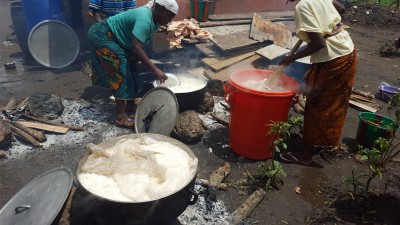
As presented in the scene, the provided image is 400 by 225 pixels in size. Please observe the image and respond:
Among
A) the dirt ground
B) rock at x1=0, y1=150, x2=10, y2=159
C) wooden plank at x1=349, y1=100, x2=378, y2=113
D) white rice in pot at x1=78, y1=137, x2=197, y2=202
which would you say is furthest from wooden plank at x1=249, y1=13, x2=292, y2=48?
rock at x1=0, y1=150, x2=10, y2=159

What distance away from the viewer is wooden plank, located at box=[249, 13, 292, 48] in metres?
7.45

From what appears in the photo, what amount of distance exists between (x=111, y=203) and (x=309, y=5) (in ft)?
9.81

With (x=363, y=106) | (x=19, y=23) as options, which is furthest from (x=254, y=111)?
(x=19, y=23)

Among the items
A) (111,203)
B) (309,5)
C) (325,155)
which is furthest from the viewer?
(325,155)

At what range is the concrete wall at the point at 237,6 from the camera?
8.02 m

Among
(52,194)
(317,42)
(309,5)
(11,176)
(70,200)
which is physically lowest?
(11,176)

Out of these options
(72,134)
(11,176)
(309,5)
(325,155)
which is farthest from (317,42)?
(11,176)

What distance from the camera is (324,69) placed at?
3852 millimetres

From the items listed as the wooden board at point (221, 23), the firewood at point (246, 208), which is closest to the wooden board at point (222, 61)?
the wooden board at point (221, 23)

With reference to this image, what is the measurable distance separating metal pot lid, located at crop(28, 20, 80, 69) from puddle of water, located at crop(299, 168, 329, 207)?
593cm

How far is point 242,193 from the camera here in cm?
373

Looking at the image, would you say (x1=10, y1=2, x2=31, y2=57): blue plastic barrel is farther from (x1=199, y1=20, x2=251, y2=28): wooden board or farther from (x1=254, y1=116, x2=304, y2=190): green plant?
(x1=254, y1=116, x2=304, y2=190): green plant

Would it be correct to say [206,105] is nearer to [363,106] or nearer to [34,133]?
[34,133]

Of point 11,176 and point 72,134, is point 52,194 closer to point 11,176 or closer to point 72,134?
point 11,176
